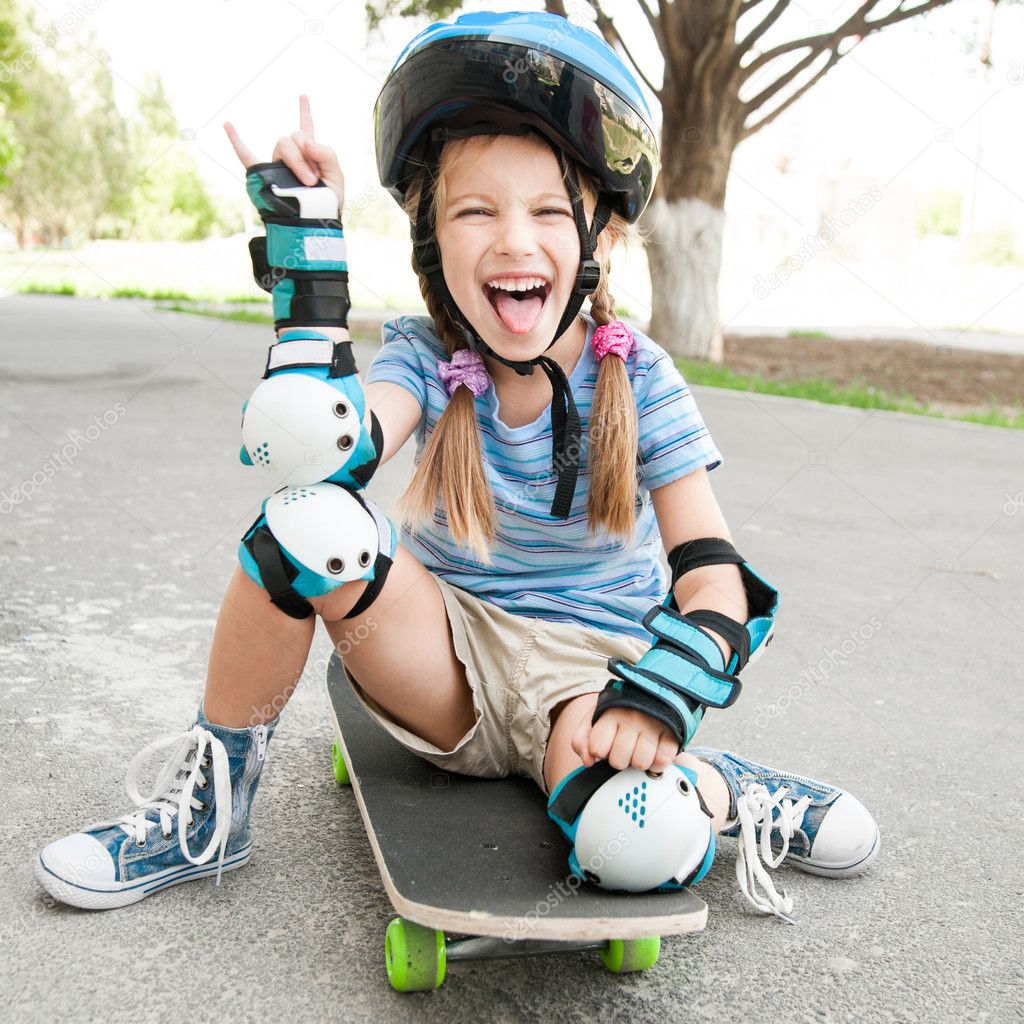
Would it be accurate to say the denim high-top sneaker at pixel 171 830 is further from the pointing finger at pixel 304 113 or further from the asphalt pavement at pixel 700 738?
the pointing finger at pixel 304 113

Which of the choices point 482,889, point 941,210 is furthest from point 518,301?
point 941,210

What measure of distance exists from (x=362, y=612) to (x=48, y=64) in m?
30.9

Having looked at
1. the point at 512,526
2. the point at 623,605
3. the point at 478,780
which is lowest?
the point at 478,780

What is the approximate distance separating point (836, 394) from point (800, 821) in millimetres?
6842

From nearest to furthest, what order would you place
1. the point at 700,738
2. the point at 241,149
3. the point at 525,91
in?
the point at 241,149, the point at 525,91, the point at 700,738

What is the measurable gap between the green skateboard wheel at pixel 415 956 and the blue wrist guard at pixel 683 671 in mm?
371

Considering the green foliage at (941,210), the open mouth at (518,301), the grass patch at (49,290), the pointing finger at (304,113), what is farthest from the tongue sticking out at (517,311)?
the green foliage at (941,210)

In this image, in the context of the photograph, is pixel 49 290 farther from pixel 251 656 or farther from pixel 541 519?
pixel 251 656

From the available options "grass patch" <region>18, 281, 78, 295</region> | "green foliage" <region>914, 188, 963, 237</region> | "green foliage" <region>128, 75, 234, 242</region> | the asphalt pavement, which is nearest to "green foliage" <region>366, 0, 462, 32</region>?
the asphalt pavement

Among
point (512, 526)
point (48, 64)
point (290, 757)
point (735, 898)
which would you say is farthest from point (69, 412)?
point (48, 64)

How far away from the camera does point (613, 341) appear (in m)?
1.98

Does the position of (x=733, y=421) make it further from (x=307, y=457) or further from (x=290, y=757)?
(x=307, y=457)

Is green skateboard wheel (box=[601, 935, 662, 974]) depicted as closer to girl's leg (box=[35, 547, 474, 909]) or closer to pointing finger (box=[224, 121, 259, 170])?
girl's leg (box=[35, 547, 474, 909])

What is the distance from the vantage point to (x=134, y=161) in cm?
3291
